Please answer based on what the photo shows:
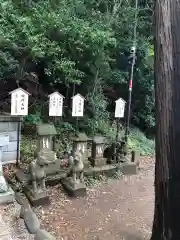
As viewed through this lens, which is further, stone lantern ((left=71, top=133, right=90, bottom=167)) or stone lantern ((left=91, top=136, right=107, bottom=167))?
stone lantern ((left=91, top=136, right=107, bottom=167))

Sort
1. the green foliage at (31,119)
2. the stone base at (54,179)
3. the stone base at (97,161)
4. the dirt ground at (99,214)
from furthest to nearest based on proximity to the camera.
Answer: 1. the green foliage at (31,119)
2. the stone base at (97,161)
3. the stone base at (54,179)
4. the dirt ground at (99,214)

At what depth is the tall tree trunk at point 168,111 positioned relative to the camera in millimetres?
2484

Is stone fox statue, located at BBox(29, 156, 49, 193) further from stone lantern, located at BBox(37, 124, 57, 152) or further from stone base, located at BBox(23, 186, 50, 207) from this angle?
stone lantern, located at BBox(37, 124, 57, 152)

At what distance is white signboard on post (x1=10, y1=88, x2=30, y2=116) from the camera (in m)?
5.23

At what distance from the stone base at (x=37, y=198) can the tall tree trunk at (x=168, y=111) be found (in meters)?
2.31

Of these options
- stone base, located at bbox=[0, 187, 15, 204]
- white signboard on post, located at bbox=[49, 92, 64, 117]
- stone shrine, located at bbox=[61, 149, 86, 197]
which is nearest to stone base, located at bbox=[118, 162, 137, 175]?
stone shrine, located at bbox=[61, 149, 86, 197]

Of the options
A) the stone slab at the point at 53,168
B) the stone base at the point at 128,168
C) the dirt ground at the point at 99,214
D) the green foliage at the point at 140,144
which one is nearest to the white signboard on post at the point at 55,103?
the stone slab at the point at 53,168

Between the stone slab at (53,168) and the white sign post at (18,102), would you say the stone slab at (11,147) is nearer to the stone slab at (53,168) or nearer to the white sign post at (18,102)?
the white sign post at (18,102)

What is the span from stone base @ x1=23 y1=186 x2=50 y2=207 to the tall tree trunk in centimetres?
231

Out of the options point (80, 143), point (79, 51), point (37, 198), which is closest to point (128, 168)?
point (80, 143)

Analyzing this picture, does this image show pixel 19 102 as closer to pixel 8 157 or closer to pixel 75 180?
pixel 8 157

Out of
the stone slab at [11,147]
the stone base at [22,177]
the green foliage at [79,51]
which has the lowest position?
the stone base at [22,177]

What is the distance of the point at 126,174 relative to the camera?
251 inches

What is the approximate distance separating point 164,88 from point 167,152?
602 millimetres
